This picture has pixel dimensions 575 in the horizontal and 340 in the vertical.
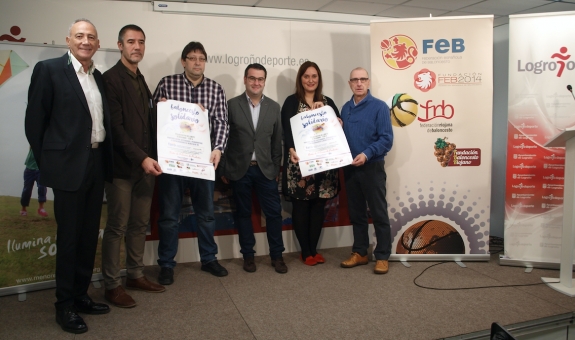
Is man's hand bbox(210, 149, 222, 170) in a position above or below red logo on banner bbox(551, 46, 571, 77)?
below

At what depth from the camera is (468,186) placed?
12.8ft

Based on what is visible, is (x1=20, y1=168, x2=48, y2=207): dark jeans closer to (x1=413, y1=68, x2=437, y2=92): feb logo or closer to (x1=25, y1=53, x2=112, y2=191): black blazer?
(x1=25, y1=53, x2=112, y2=191): black blazer

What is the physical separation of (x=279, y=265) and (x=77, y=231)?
1.65 metres

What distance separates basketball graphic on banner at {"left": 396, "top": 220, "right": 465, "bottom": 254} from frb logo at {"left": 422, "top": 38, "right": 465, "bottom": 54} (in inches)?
58.9

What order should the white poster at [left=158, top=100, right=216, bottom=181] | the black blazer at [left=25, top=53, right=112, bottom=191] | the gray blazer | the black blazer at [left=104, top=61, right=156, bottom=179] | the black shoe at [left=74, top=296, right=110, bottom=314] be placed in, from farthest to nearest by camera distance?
Result: the gray blazer
the white poster at [left=158, top=100, right=216, bottom=181]
the black blazer at [left=104, top=61, right=156, bottom=179]
the black shoe at [left=74, top=296, right=110, bottom=314]
the black blazer at [left=25, top=53, right=112, bottom=191]

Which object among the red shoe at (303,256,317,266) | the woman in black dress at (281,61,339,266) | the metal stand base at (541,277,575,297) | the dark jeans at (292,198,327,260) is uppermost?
the woman in black dress at (281,61,339,266)

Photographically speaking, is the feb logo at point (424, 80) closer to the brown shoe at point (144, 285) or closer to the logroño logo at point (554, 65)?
the logroño logo at point (554, 65)

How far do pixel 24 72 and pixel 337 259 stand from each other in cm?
292

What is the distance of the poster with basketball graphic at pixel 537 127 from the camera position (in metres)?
3.68

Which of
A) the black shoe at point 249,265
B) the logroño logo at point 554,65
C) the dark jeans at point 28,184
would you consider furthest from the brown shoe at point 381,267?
the dark jeans at point 28,184

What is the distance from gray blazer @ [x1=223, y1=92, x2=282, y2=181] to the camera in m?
3.60

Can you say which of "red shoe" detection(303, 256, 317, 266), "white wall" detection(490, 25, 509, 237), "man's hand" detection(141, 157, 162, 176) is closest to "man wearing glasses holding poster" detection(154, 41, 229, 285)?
"man's hand" detection(141, 157, 162, 176)

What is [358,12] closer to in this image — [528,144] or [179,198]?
[528,144]

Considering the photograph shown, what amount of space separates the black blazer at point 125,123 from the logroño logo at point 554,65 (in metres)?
3.08
